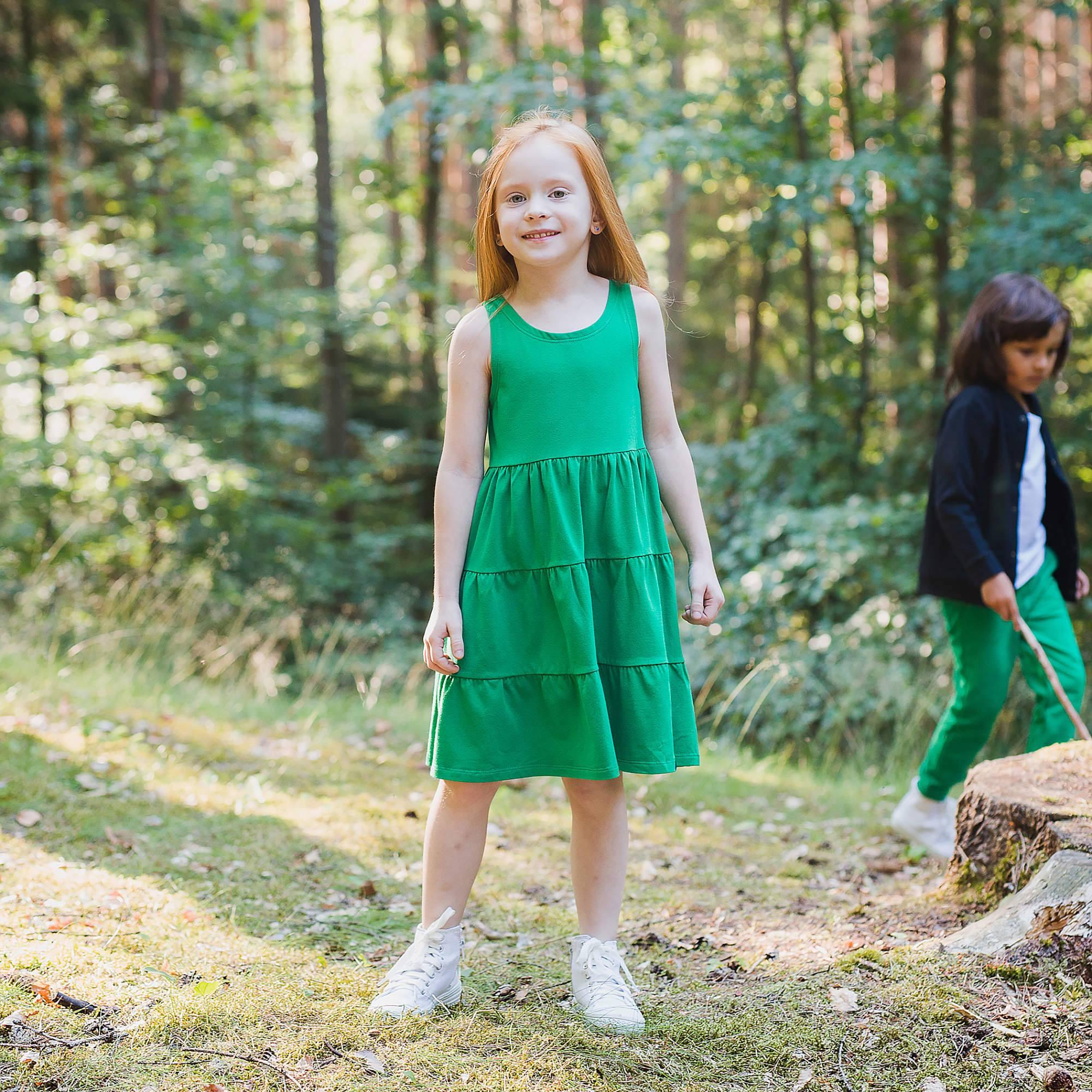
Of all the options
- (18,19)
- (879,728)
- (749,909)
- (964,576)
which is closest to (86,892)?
(749,909)

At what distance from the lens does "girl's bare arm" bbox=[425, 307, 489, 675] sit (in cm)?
219

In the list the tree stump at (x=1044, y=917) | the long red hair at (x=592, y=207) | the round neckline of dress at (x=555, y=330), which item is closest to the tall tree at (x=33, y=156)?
the long red hair at (x=592, y=207)

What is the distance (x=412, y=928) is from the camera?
2.84 metres

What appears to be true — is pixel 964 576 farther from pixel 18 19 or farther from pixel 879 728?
pixel 18 19

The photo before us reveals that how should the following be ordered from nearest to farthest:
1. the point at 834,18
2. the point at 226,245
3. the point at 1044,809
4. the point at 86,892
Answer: the point at 1044,809
the point at 86,892
the point at 834,18
the point at 226,245

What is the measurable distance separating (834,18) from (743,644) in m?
4.52

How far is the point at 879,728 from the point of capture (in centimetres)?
557

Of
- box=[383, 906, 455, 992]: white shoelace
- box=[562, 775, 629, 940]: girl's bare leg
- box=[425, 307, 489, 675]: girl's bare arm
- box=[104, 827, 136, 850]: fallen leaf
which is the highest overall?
box=[425, 307, 489, 675]: girl's bare arm

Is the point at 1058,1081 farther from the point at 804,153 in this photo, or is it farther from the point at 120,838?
the point at 804,153

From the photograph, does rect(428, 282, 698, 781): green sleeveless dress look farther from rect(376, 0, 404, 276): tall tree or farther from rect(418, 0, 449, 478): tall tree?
rect(418, 0, 449, 478): tall tree

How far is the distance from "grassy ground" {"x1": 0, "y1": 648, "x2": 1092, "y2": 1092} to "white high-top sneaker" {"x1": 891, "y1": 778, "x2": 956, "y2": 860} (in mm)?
104

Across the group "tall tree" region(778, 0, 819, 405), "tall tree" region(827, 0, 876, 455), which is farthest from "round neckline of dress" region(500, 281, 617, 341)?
"tall tree" region(827, 0, 876, 455)

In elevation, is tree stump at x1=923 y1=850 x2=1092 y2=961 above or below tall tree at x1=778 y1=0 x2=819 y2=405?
below

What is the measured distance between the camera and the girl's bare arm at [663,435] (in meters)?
2.29
